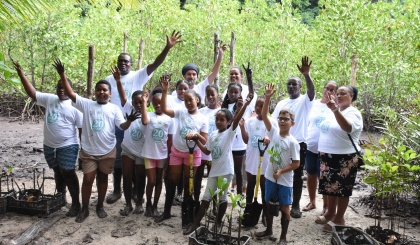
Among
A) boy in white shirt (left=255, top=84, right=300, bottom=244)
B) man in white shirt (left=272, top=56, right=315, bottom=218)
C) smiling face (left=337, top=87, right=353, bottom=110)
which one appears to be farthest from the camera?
man in white shirt (left=272, top=56, right=315, bottom=218)

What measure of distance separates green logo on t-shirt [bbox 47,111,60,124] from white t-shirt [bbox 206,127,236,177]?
2.10 metres

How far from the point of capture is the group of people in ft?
13.4

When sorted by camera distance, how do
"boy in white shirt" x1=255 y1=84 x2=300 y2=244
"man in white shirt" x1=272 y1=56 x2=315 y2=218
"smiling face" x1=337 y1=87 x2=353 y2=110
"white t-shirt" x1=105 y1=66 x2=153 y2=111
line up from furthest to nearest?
1. "white t-shirt" x1=105 y1=66 x2=153 y2=111
2. "man in white shirt" x1=272 y1=56 x2=315 y2=218
3. "smiling face" x1=337 y1=87 x2=353 y2=110
4. "boy in white shirt" x1=255 y1=84 x2=300 y2=244

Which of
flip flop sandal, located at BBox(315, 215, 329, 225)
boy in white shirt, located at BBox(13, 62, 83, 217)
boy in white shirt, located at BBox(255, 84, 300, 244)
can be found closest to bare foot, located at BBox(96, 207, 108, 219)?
boy in white shirt, located at BBox(13, 62, 83, 217)

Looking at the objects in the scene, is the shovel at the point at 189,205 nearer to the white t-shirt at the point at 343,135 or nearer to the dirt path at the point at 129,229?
the dirt path at the point at 129,229

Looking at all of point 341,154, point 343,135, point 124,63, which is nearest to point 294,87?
point 343,135

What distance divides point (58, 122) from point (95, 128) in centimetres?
56

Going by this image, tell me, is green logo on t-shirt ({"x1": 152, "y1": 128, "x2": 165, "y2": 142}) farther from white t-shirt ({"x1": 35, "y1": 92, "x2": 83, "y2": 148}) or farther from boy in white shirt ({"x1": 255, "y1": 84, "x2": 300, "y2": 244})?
boy in white shirt ({"x1": 255, "y1": 84, "x2": 300, "y2": 244})

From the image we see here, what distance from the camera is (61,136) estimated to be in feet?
15.0

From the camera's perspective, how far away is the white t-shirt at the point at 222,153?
4.07 m

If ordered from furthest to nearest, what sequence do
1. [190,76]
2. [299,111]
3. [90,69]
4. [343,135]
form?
[90,69]
[190,76]
[299,111]
[343,135]

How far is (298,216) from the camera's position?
16.0ft

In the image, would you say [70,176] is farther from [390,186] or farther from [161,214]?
[390,186]

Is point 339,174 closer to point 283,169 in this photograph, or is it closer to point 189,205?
point 283,169
